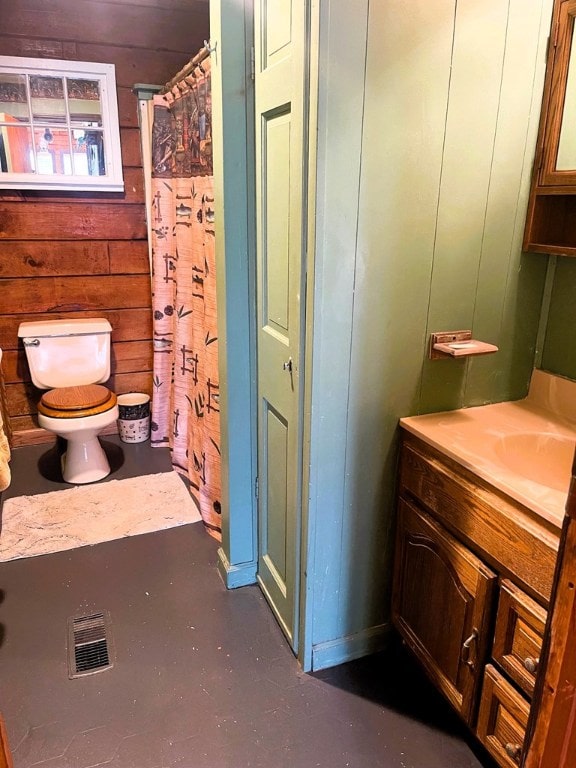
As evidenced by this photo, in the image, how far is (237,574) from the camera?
6.82 feet

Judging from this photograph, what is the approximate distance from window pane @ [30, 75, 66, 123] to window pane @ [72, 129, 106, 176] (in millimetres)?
115

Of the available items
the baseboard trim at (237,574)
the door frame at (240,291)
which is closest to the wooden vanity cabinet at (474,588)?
the door frame at (240,291)

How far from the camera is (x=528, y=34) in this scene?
1.39 metres

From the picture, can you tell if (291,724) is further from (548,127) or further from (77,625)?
(548,127)

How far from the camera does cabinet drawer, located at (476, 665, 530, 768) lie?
4.05 feet

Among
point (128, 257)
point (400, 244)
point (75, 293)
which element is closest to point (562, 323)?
point (400, 244)

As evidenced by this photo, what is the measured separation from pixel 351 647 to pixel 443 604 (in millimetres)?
437

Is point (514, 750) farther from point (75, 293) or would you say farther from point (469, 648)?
point (75, 293)

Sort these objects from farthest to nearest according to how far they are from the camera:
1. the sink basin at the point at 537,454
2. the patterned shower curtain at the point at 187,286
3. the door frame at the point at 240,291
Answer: the patterned shower curtain at the point at 187,286 → the door frame at the point at 240,291 → the sink basin at the point at 537,454

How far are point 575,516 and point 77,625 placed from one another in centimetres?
180

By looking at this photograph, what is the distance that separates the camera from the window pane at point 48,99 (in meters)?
2.75

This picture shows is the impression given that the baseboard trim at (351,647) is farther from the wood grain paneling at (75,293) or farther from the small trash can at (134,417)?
the wood grain paneling at (75,293)

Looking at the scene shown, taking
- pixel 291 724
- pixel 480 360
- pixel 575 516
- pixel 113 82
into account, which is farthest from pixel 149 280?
pixel 575 516

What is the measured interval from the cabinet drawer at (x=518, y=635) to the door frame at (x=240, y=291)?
55 centimetres
